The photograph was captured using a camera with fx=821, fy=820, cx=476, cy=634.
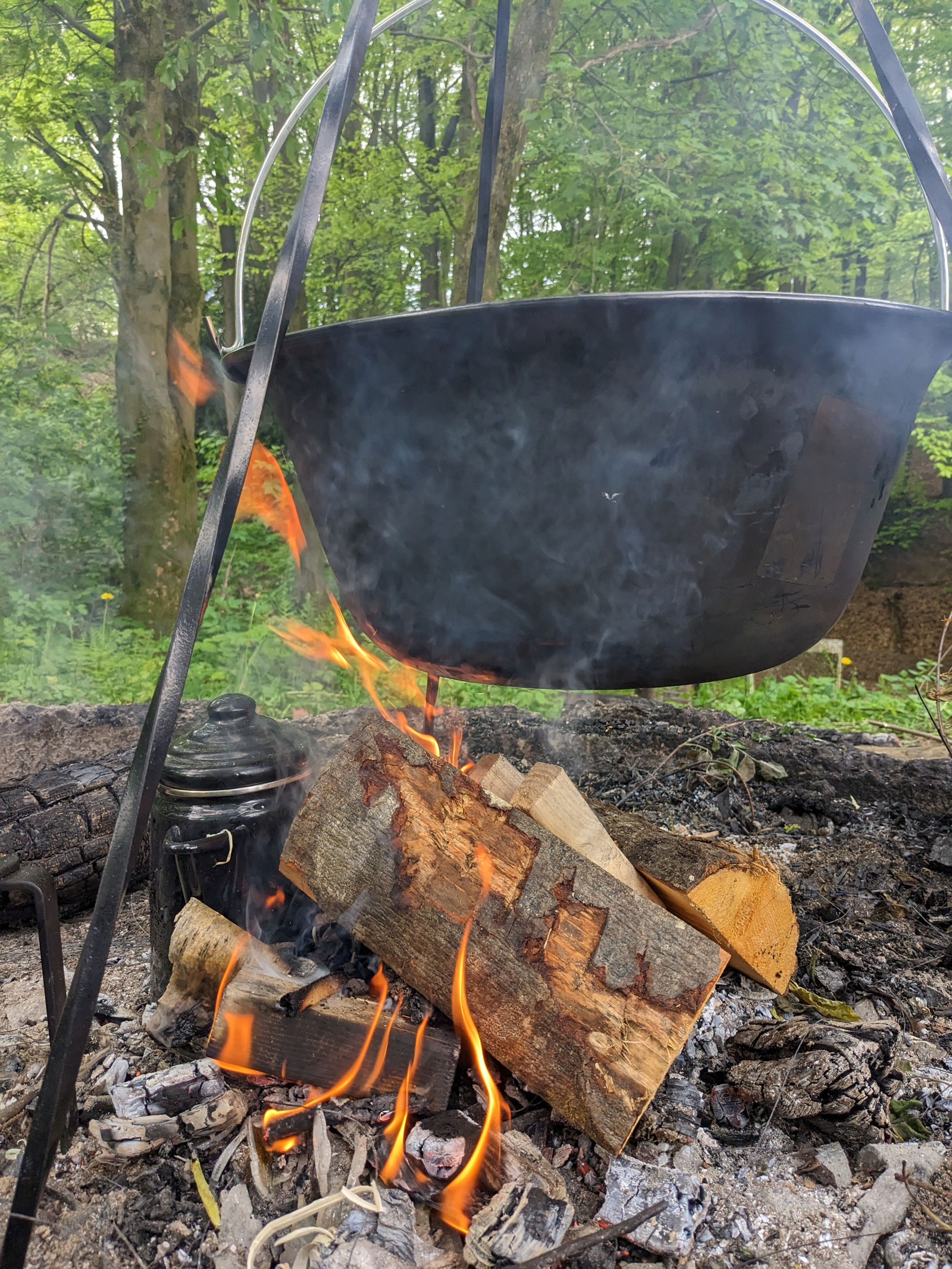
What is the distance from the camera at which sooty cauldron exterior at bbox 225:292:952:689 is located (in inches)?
45.1

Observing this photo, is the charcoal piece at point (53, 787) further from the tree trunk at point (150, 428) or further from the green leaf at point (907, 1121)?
the tree trunk at point (150, 428)

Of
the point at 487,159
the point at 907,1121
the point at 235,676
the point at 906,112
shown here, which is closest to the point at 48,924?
the point at 907,1121

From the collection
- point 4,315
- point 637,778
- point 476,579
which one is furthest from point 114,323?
point 476,579

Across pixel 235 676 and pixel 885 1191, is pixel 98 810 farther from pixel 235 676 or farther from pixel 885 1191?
pixel 235 676

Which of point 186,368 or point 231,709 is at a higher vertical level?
point 186,368

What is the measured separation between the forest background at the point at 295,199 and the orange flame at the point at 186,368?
0.13 meters

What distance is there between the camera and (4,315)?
312 inches

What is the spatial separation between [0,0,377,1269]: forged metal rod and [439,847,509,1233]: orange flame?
1.87 feet

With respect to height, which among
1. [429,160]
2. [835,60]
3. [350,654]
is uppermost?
[429,160]

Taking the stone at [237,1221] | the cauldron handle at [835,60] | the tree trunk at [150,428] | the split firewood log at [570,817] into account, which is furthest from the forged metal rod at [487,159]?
the tree trunk at [150,428]

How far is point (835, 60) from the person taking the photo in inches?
65.2

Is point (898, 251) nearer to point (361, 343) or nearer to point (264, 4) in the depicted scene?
point (264, 4)

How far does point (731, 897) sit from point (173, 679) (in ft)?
3.81

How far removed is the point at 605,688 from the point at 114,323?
1182 cm
